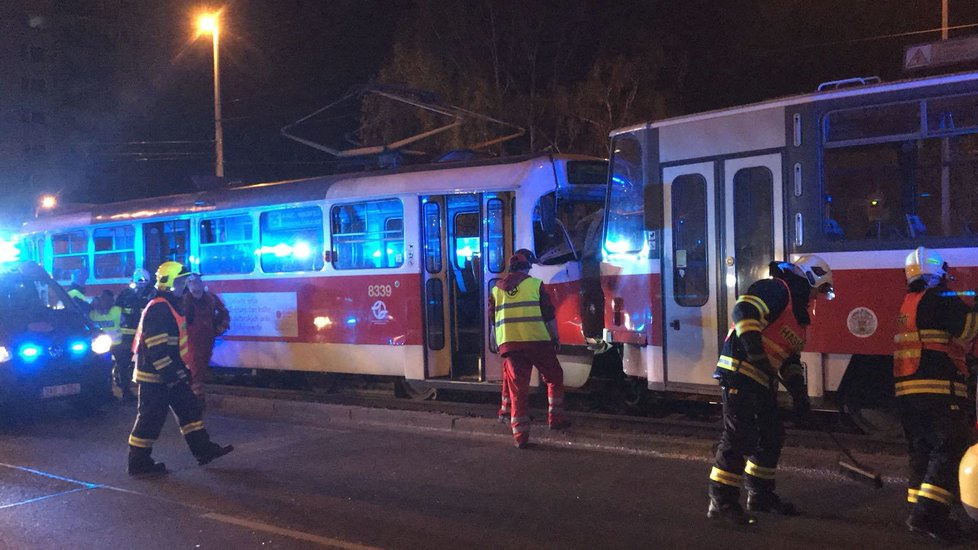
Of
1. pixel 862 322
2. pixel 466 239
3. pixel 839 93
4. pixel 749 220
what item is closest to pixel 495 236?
pixel 466 239

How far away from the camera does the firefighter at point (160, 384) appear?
8047 mm

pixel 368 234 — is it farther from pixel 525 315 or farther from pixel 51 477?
pixel 51 477

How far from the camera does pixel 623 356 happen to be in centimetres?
907

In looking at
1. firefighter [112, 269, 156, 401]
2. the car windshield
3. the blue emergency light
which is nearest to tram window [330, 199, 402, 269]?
firefighter [112, 269, 156, 401]

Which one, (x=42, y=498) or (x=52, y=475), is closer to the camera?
(x=42, y=498)

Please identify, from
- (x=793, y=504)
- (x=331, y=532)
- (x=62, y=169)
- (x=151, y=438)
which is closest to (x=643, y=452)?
(x=793, y=504)

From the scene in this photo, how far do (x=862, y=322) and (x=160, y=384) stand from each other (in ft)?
20.6

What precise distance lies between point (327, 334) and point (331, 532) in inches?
230

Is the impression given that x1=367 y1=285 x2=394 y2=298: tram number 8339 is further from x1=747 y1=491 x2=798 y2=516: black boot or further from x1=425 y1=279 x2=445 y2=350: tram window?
x1=747 y1=491 x2=798 y2=516: black boot

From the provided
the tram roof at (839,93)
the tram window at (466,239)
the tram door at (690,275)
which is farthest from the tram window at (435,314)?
the tram roof at (839,93)

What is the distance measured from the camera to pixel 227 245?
521 inches

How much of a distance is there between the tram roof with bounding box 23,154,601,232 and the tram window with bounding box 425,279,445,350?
1200mm

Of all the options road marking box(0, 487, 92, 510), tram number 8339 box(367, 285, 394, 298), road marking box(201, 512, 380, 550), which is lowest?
road marking box(0, 487, 92, 510)

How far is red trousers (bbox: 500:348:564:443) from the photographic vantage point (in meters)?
8.47
